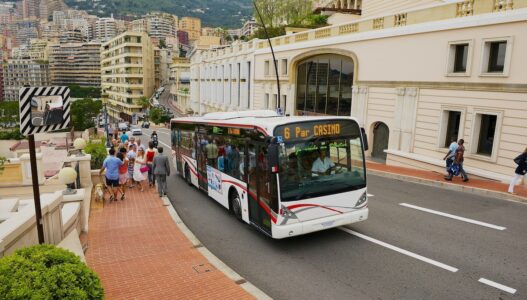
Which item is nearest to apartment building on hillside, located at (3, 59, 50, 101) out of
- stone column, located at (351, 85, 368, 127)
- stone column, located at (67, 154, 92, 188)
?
stone column, located at (351, 85, 368, 127)

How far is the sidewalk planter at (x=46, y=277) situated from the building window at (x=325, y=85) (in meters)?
22.7

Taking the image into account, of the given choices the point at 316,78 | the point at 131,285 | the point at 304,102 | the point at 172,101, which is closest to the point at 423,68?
the point at 316,78

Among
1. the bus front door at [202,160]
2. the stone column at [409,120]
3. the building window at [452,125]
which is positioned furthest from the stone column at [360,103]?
the bus front door at [202,160]

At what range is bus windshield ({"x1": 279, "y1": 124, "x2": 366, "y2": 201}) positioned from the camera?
26.8 feet

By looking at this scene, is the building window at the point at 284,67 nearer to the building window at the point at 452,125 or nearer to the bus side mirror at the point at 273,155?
the building window at the point at 452,125

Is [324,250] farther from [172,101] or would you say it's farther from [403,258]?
[172,101]

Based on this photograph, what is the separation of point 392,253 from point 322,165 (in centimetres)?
239

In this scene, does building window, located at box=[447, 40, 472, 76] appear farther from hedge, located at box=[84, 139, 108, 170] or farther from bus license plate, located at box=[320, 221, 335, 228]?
hedge, located at box=[84, 139, 108, 170]

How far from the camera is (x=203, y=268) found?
295 inches

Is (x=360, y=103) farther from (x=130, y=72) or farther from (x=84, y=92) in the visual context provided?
(x=84, y=92)

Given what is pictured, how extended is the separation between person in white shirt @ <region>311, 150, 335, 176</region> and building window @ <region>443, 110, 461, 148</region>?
39.2 feet

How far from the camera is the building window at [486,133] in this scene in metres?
16.5

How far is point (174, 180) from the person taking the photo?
55.8 ft

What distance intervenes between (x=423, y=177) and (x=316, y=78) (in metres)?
14.4
